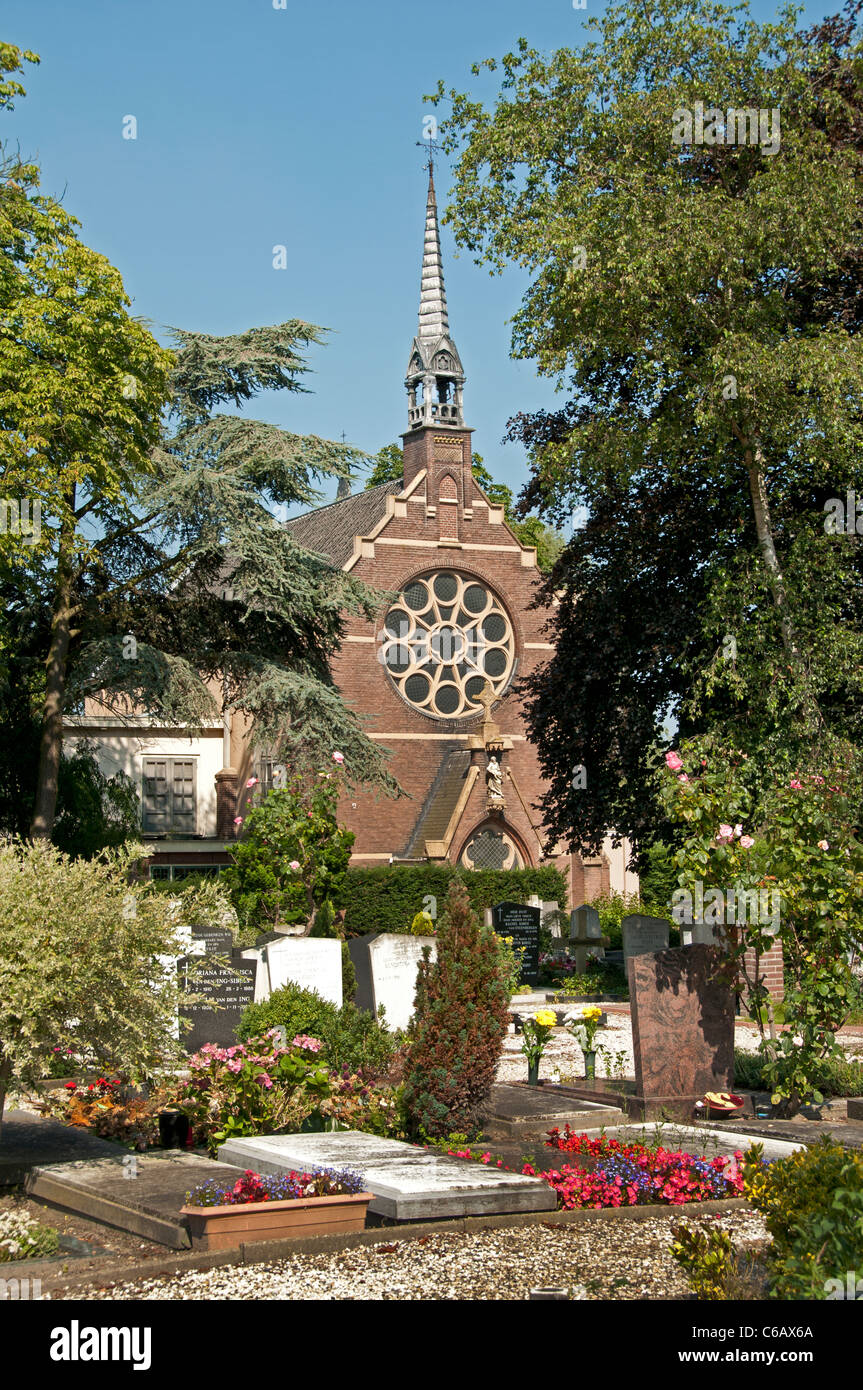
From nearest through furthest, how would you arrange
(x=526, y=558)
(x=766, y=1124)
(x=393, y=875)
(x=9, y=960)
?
(x=9, y=960), (x=766, y=1124), (x=393, y=875), (x=526, y=558)

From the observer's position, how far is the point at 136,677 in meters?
23.4

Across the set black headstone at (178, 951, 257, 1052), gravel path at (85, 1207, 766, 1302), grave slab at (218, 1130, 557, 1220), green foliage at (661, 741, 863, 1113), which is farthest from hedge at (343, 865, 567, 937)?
gravel path at (85, 1207, 766, 1302)

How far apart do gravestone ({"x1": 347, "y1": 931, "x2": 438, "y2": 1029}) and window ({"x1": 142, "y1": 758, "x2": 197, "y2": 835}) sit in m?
24.2

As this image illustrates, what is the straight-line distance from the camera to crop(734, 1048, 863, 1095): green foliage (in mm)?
12375

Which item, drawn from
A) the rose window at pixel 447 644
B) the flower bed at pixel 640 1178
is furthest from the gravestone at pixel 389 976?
the rose window at pixel 447 644

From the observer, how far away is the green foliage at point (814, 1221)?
207 inches

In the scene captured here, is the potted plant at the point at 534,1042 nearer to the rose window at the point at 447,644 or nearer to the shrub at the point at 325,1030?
the shrub at the point at 325,1030

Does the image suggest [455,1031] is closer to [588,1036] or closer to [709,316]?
[588,1036]

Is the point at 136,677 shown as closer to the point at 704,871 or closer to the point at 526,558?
the point at 704,871

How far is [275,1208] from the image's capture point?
7.94 metres

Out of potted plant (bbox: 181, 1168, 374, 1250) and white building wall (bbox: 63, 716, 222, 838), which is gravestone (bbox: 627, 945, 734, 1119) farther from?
white building wall (bbox: 63, 716, 222, 838)

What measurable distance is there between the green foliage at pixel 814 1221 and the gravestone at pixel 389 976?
9974 mm
